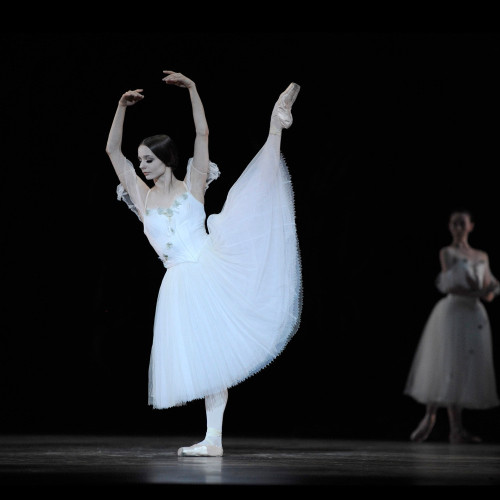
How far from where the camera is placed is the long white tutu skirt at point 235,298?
13.6ft

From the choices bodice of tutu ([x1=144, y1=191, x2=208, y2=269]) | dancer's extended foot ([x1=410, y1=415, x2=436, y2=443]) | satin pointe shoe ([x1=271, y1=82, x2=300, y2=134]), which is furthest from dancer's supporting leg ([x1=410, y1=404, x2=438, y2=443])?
satin pointe shoe ([x1=271, y1=82, x2=300, y2=134])

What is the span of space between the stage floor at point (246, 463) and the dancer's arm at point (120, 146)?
1047 mm

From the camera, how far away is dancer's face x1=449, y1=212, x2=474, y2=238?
610cm

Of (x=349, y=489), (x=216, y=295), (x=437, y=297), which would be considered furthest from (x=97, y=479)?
(x=437, y=297)

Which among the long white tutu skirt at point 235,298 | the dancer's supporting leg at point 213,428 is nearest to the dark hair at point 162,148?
the long white tutu skirt at point 235,298

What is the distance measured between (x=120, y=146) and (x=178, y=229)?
0.42m

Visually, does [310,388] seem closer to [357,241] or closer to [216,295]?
[357,241]

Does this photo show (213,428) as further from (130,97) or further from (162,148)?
(130,97)

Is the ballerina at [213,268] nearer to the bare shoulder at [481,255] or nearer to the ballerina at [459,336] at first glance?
the ballerina at [459,336]

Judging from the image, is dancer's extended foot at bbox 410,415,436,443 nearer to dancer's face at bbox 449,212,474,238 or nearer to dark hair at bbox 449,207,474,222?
dancer's face at bbox 449,212,474,238

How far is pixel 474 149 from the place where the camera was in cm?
615

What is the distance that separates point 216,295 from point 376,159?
84.1 inches

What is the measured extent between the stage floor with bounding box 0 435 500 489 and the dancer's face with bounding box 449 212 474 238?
1.26 metres

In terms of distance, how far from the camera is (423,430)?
5805 millimetres
